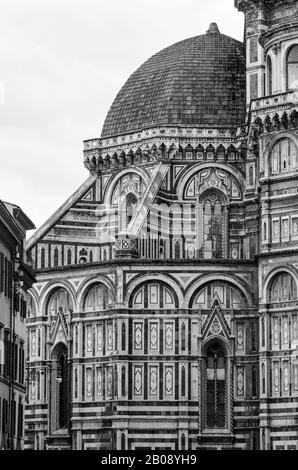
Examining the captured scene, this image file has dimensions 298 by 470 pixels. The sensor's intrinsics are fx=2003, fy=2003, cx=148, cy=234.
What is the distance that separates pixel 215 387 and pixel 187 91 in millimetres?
15968

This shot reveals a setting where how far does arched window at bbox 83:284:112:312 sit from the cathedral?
0.08 m

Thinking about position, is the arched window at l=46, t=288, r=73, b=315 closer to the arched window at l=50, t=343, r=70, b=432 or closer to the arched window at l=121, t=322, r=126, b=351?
the arched window at l=50, t=343, r=70, b=432

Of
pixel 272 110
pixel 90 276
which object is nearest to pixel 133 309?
pixel 90 276

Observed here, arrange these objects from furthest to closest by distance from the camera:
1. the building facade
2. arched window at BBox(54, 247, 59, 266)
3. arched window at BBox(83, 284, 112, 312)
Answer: arched window at BBox(54, 247, 59, 266) < arched window at BBox(83, 284, 112, 312) < the building facade

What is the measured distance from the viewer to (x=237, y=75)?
9762 cm

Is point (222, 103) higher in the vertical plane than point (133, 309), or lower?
higher

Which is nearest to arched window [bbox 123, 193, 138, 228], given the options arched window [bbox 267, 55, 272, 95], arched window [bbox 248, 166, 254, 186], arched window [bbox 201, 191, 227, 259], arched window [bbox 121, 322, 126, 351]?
arched window [bbox 201, 191, 227, 259]

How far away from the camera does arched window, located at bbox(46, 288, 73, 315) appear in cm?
9219

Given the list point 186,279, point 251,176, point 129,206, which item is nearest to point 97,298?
point 186,279

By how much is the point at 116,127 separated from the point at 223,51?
6511 millimetres

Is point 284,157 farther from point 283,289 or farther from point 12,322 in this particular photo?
point 12,322

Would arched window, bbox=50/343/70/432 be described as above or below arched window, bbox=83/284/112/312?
below

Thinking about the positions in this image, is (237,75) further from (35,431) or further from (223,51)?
(35,431)

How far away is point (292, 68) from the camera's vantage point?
294ft
